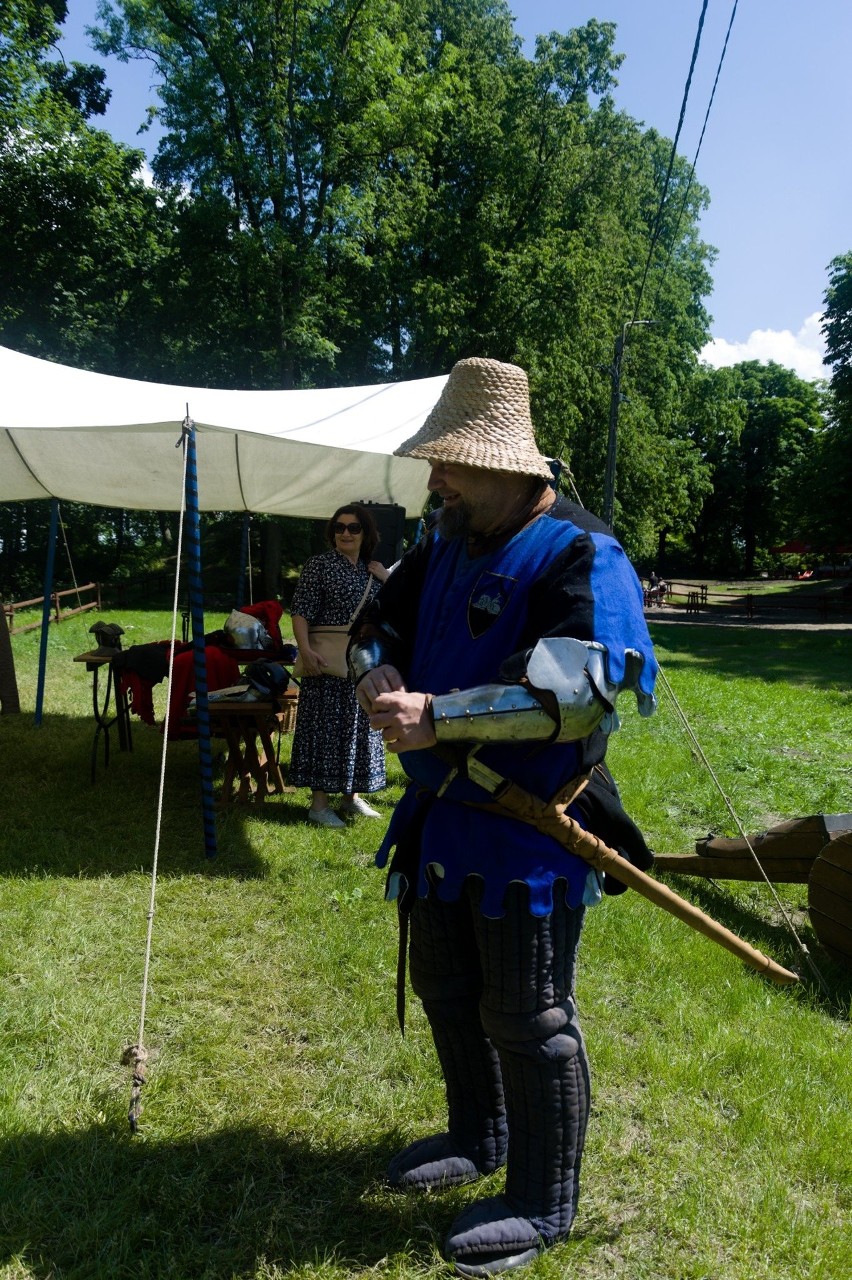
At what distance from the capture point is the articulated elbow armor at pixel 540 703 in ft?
5.30

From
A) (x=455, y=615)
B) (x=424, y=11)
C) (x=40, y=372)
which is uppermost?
(x=424, y=11)

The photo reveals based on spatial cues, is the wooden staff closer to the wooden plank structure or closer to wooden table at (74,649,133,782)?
the wooden plank structure

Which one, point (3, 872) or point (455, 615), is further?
point (3, 872)

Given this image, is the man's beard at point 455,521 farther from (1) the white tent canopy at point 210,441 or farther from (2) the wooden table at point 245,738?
(2) the wooden table at point 245,738

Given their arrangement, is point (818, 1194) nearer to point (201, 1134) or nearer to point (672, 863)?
point (201, 1134)

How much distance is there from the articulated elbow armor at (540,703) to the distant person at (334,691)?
3.45 metres

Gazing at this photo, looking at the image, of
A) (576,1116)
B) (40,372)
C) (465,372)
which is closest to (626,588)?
(465,372)

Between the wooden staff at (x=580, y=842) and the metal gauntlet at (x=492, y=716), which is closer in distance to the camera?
the metal gauntlet at (x=492, y=716)

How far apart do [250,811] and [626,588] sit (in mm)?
4105

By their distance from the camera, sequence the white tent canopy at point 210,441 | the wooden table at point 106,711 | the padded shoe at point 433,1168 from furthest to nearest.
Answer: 1. the wooden table at point 106,711
2. the white tent canopy at point 210,441
3. the padded shoe at point 433,1168

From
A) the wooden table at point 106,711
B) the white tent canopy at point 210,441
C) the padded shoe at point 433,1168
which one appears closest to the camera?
the padded shoe at point 433,1168

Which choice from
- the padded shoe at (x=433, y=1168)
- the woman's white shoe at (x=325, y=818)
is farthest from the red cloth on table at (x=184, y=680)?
the padded shoe at (x=433, y=1168)

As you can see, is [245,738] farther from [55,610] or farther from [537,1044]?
[55,610]

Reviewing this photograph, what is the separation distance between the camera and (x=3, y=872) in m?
4.32
